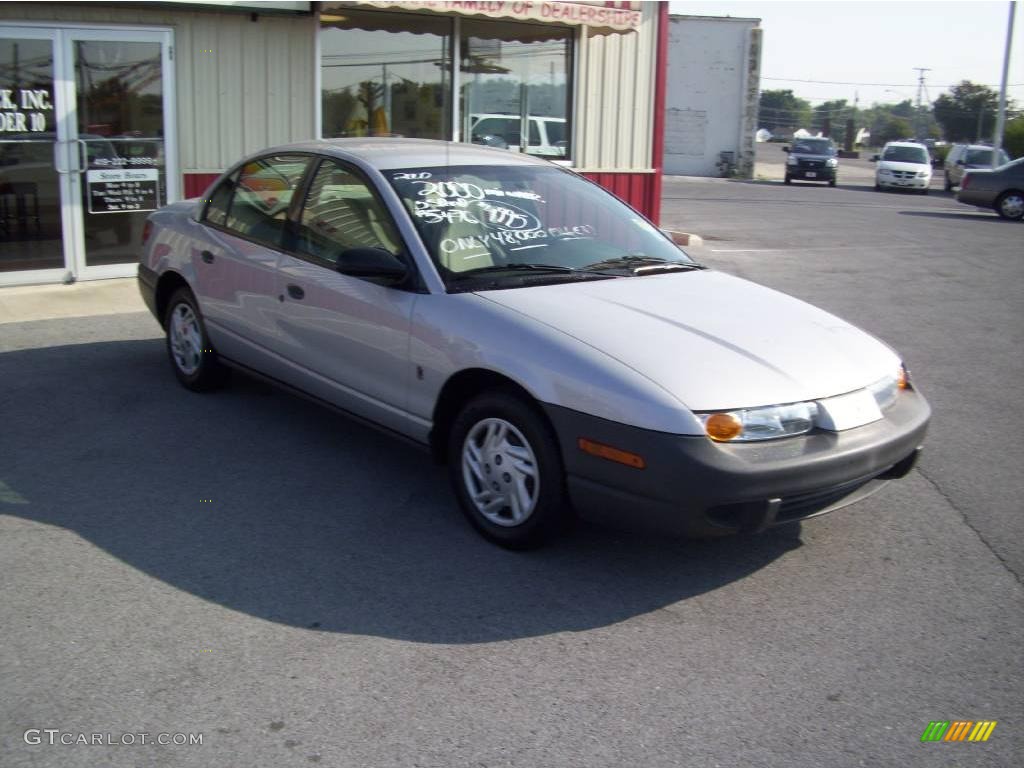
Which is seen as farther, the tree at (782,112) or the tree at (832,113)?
the tree at (832,113)

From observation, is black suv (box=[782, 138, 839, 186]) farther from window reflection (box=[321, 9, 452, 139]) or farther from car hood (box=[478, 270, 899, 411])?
car hood (box=[478, 270, 899, 411])

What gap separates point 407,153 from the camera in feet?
18.8

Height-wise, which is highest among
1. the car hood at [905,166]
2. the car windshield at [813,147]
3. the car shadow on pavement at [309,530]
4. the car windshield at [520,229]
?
the car windshield at [813,147]

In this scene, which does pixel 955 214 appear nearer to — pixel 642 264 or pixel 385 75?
pixel 385 75

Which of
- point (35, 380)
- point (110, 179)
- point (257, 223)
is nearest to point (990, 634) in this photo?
point (257, 223)

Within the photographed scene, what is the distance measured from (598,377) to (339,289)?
173 cm

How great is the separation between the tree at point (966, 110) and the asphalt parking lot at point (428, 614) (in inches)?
3190

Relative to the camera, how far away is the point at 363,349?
5293mm

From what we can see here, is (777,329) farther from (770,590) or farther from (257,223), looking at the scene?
(257,223)

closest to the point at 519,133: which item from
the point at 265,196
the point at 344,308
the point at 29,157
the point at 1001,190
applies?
the point at 29,157

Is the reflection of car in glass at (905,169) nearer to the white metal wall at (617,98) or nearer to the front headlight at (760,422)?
the white metal wall at (617,98)

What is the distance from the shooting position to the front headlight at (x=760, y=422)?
4.10 meters

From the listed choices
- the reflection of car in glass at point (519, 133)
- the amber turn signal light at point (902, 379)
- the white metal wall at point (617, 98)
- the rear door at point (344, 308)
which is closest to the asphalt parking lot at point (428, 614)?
the rear door at point (344, 308)

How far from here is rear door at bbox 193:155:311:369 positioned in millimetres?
6020
